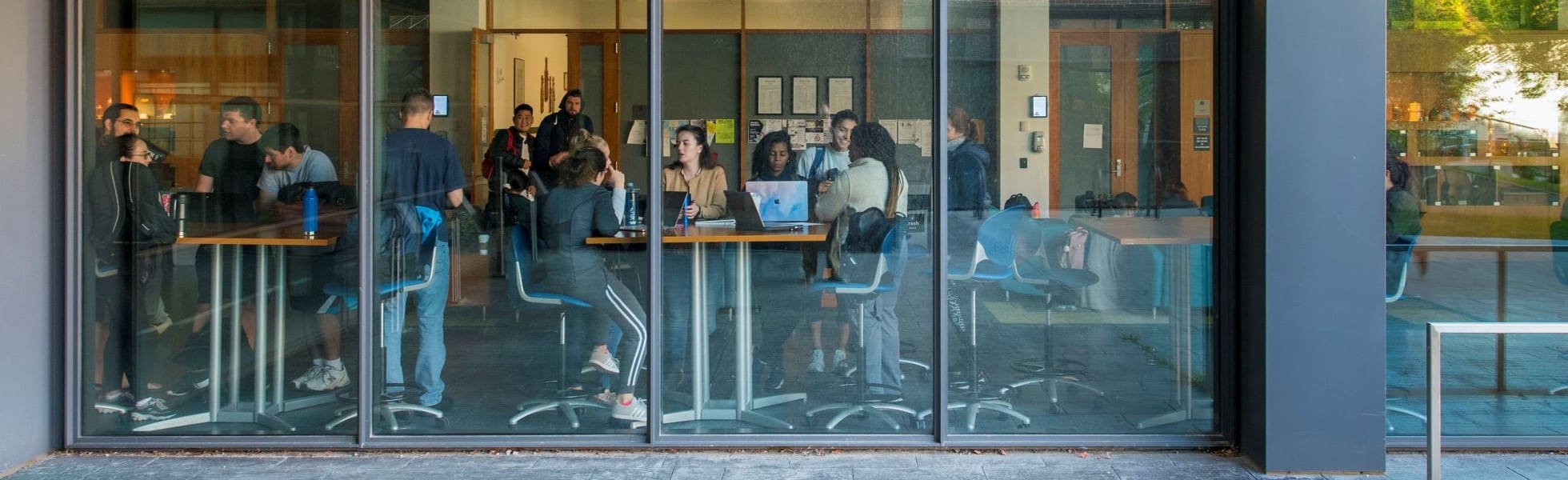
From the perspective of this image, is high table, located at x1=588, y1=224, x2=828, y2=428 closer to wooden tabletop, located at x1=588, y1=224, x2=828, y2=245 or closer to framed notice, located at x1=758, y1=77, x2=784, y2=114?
wooden tabletop, located at x1=588, y1=224, x2=828, y2=245

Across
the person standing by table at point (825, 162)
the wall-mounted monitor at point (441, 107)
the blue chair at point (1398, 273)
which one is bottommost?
the blue chair at point (1398, 273)

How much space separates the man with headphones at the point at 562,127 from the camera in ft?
16.7

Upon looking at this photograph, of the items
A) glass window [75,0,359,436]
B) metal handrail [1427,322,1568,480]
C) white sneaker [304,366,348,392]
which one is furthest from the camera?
white sneaker [304,366,348,392]

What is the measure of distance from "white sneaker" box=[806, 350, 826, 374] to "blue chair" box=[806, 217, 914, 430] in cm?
15

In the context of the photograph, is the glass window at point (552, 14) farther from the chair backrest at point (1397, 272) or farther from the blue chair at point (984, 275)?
Result: the chair backrest at point (1397, 272)

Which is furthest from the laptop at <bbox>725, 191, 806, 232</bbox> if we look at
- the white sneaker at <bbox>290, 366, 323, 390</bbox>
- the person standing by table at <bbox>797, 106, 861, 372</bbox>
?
the white sneaker at <bbox>290, 366, 323, 390</bbox>

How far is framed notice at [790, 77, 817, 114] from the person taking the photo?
513 centimetres

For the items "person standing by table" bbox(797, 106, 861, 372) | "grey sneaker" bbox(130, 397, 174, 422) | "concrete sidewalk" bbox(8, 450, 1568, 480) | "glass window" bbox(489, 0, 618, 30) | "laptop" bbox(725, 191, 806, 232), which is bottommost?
"concrete sidewalk" bbox(8, 450, 1568, 480)

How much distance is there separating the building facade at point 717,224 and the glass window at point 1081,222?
1 centimetres

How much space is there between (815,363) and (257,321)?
232 centimetres

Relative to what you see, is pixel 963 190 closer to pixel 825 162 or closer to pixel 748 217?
pixel 825 162

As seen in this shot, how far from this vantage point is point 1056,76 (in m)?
5.09

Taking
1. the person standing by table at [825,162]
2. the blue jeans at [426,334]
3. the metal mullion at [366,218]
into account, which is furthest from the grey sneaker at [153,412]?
the person standing by table at [825,162]

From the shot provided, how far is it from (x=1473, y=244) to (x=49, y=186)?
5.70 m
